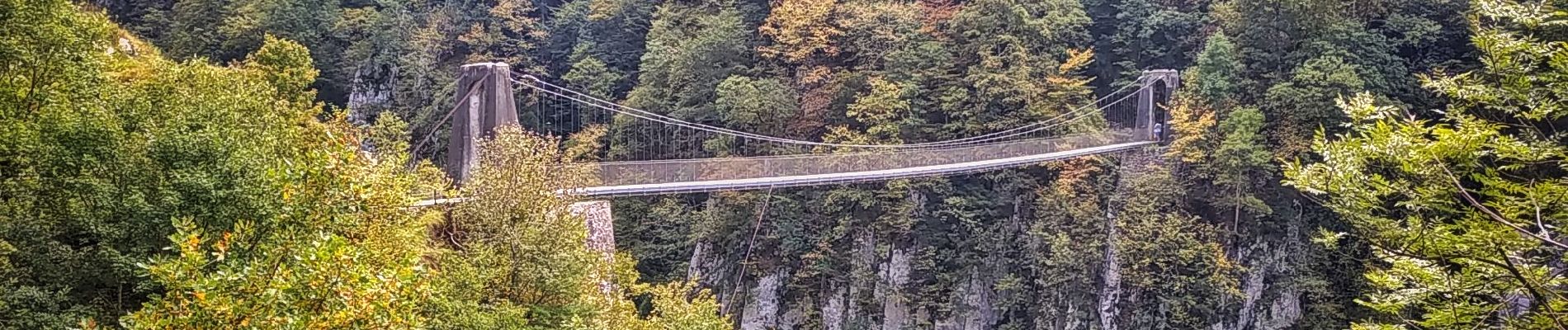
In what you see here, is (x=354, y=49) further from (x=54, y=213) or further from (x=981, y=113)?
(x=54, y=213)

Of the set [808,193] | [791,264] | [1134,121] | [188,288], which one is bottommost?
[791,264]

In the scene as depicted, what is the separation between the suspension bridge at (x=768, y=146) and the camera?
875cm

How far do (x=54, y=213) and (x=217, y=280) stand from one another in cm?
280

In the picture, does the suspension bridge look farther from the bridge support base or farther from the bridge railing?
the bridge support base

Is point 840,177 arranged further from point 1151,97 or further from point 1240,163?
point 1151,97

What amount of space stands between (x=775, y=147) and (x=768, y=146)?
13cm

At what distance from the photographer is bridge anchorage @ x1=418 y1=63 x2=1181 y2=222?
8742mm

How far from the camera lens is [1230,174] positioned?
1130 centimetres

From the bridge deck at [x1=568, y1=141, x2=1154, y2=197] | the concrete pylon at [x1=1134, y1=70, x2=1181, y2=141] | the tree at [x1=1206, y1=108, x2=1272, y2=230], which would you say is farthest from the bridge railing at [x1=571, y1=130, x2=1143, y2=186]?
the tree at [x1=1206, y1=108, x2=1272, y2=230]

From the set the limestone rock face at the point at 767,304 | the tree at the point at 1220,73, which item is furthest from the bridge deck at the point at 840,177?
the limestone rock face at the point at 767,304

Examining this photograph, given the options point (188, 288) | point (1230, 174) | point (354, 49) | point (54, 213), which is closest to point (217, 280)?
point (188, 288)

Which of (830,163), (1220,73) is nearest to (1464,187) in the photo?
(830,163)

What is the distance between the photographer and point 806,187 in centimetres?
1361

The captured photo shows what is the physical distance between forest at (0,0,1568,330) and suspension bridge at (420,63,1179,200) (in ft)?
0.77
